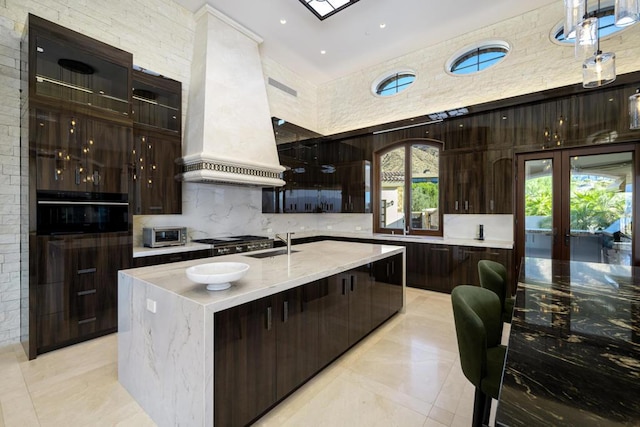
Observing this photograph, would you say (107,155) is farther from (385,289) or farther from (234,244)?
(385,289)

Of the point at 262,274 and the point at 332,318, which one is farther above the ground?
the point at 262,274

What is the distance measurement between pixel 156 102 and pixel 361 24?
3.50 m

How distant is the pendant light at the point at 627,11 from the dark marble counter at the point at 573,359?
1599mm

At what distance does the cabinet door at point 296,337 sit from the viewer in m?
1.97

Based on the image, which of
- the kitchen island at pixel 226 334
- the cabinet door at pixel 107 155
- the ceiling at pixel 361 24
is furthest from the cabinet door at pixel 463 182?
the cabinet door at pixel 107 155

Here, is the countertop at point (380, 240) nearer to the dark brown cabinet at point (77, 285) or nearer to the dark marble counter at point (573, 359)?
the dark brown cabinet at point (77, 285)

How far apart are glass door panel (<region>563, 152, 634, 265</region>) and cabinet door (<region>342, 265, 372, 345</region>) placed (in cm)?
336

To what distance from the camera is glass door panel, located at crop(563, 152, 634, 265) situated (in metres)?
3.71

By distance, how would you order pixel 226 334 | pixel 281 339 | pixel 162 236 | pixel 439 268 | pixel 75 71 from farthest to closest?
pixel 439 268
pixel 162 236
pixel 75 71
pixel 281 339
pixel 226 334

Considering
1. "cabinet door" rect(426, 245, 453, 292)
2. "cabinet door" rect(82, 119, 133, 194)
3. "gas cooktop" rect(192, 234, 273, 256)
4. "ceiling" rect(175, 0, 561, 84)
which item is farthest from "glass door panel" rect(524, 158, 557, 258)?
"cabinet door" rect(82, 119, 133, 194)

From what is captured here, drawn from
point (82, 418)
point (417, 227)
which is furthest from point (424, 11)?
point (82, 418)

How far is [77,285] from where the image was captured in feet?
9.64

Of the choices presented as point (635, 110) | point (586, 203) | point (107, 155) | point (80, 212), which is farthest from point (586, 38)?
point (80, 212)

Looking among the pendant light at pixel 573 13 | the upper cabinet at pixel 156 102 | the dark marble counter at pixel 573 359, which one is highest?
the upper cabinet at pixel 156 102
